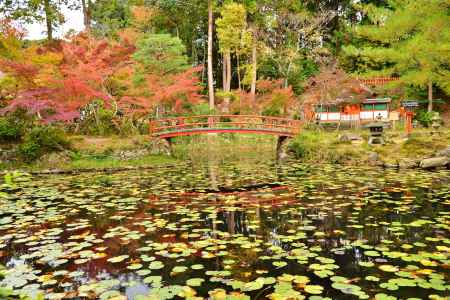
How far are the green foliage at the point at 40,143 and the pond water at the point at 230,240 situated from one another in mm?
4270

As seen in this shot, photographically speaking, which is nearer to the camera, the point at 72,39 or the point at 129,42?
the point at 72,39

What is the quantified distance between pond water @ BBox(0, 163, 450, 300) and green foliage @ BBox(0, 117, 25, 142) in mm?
5542

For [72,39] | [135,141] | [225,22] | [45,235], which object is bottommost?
[45,235]

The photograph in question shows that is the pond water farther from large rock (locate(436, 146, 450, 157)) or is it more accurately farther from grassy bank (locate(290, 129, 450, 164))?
grassy bank (locate(290, 129, 450, 164))

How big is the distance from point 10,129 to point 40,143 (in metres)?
1.53

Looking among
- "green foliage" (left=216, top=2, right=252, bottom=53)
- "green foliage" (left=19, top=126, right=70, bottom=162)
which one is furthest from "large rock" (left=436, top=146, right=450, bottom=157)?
"green foliage" (left=216, top=2, right=252, bottom=53)

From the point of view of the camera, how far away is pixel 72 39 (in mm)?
21172

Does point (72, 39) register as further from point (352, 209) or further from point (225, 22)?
point (352, 209)

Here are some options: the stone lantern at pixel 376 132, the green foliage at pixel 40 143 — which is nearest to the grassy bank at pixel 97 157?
the green foliage at pixel 40 143

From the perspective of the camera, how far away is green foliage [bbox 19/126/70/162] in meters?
14.6

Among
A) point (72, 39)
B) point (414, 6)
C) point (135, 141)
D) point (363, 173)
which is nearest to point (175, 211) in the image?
point (363, 173)

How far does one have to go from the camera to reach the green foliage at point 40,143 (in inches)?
575

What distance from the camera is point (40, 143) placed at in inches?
584

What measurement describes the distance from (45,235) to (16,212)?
6.93 feet
